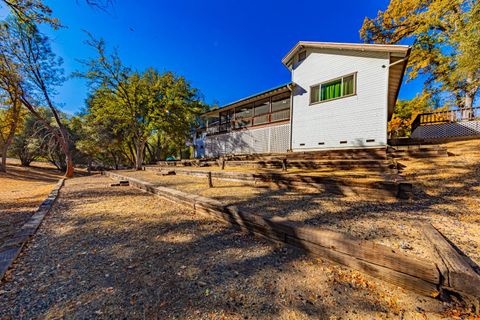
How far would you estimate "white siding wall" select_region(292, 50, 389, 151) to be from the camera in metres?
8.03

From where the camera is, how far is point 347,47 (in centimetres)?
880

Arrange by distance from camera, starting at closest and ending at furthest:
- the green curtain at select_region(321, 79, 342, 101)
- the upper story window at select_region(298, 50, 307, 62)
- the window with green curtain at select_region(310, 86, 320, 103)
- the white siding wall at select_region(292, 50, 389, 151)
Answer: the white siding wall at select_region(292, 50, 389, 151)
the green curtain at select_region(321, 79, 342, 101)
the window with green curtain at select_region(310, 86, 320, 103)
the upper story window at select_region(298, 50, 307, 62)

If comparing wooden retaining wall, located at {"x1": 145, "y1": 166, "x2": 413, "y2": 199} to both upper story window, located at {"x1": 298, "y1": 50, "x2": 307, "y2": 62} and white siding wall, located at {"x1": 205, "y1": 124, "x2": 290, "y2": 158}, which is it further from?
upper story window, located at {"x1": 298, "y1": 50, "x2": 307, "y2": 62}

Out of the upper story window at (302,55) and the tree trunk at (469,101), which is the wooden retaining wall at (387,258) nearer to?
the upper story window at (302,55)

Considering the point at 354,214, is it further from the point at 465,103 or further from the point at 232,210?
the point at 465,103

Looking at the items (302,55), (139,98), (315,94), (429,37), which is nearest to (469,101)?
(429,37)

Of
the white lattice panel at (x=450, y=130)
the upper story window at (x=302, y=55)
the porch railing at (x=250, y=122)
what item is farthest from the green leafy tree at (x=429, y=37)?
the porch railing at (x=250, y=122)

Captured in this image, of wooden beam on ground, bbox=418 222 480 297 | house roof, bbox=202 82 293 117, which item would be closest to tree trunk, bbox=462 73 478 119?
house roof, bbox=202 82 293 117

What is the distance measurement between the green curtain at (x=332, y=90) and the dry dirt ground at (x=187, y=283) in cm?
928

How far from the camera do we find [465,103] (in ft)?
40.2

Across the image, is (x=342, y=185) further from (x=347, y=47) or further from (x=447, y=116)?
(x=447, y=116)

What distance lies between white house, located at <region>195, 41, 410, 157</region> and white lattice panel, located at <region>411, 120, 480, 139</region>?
7.95ft

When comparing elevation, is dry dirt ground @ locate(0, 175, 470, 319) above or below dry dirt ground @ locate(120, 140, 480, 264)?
below

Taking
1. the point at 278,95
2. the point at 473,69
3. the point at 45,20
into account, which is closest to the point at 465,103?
the point at 473,69
